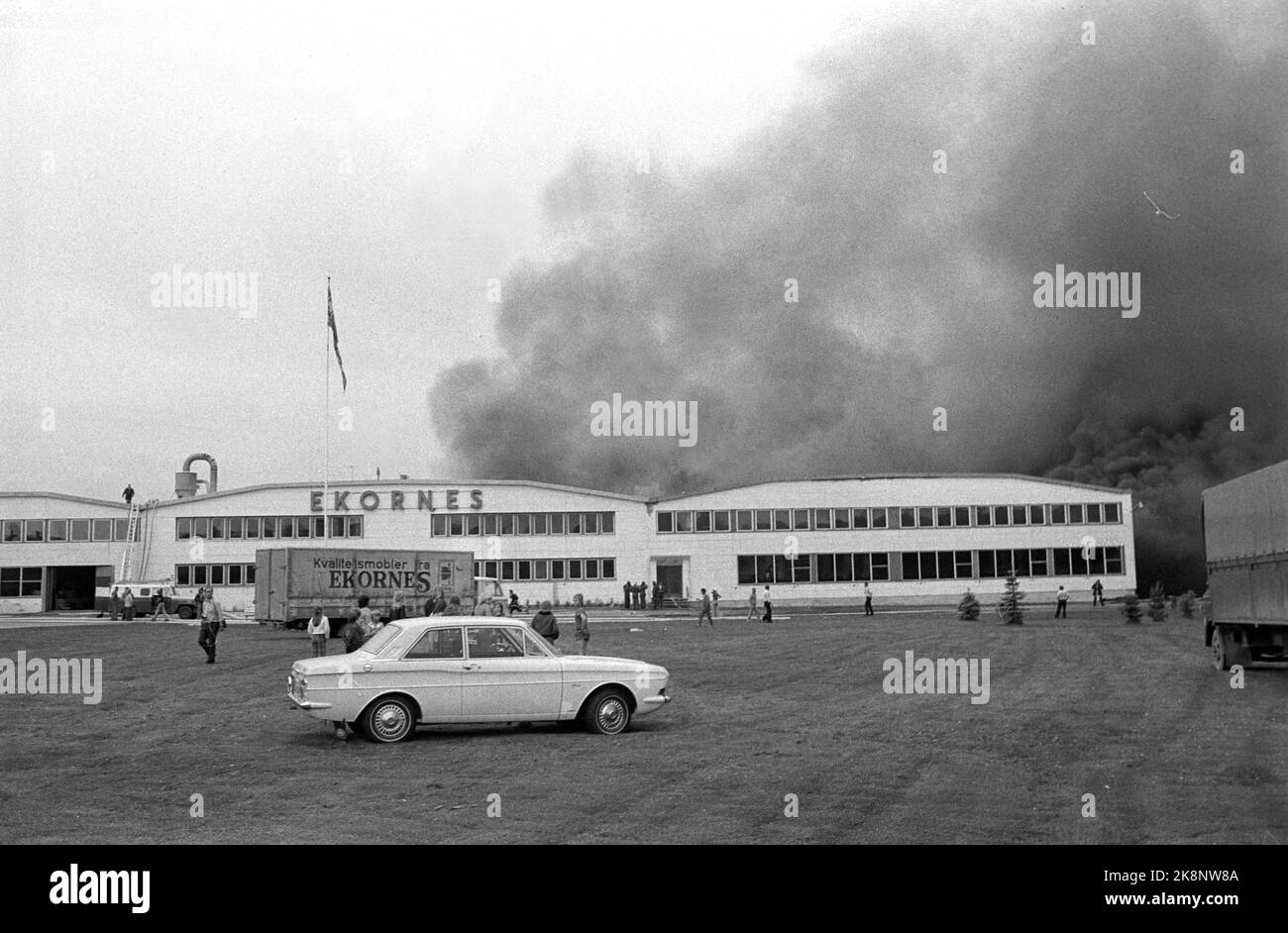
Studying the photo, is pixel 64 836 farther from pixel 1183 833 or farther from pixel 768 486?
pixel 768 486

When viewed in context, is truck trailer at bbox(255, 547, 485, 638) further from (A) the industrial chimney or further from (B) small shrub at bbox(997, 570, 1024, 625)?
(A) the industrial chimney

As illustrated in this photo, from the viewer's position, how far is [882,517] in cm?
6925

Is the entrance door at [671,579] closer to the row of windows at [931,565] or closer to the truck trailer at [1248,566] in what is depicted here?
the row of windows at [931,565]

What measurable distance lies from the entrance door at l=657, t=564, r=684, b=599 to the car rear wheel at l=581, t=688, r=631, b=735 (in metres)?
54.6

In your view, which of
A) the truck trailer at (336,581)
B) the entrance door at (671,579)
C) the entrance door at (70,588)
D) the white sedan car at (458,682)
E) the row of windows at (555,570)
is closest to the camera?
the white sedan car at (458,682)

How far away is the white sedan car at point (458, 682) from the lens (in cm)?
1415

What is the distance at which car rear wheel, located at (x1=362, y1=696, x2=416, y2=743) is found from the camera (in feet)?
46.5

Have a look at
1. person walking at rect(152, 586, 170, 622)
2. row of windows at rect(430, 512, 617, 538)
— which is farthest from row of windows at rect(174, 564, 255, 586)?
row of windows at rect(430, 512, 617, 538)

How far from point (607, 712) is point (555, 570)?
181ft

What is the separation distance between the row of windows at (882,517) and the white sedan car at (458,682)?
181ft

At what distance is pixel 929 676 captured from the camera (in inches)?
884

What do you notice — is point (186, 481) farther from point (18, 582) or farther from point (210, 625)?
point (210, 625)

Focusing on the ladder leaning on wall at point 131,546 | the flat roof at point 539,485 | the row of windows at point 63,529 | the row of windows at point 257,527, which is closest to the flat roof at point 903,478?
the flat roof at point 539,485

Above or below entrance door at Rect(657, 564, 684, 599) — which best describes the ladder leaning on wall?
above
